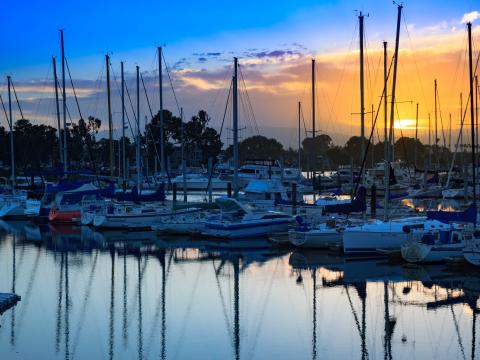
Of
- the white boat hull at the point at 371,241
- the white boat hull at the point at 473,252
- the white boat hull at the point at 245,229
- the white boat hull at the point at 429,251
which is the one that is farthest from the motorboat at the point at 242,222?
the white boat hull at the point at 473,252

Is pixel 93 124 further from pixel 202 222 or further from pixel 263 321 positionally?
pixel 263 321

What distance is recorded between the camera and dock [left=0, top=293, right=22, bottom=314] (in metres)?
17.4

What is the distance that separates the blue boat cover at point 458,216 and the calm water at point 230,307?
2.79 metres

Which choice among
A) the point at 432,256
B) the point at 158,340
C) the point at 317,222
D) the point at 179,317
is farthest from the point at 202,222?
the point at 158,340

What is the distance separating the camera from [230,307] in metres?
18.4

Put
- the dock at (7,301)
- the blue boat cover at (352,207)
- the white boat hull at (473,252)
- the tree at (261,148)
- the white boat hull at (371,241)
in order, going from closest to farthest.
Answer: the dock at (7,301) < the white boat hull at (473,252) < the white boat hull at (371,241) < the blue boat cover at (352,207) < the tree at (261,148)

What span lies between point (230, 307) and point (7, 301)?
5.76 m

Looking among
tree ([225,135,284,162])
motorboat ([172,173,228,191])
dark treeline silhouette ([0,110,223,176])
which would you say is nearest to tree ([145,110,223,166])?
dark treeline silhouette ([0,110,223,176])

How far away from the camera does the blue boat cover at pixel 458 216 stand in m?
24.9

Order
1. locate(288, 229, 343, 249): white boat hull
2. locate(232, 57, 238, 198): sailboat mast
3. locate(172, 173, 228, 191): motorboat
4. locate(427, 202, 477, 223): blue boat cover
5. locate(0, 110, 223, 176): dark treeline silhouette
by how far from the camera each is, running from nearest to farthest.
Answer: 1. locate(427, 202, 477, 223): blue boat cover
2. locate(288, 229, 343, 249): white boat hull
3. locate(232, 57, 238, 198): sailboat mast
4. locate(172, 173, 228, 191): motorboat
5. locate(0, 110, 223, 176): dark treeline silhouette

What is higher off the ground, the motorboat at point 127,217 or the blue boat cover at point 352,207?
the blue boat cover at point 352,207

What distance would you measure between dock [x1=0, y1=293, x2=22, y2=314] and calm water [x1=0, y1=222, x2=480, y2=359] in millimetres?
190

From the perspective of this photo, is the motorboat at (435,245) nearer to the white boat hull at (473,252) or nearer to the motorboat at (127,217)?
the white boat hull at (473,252)

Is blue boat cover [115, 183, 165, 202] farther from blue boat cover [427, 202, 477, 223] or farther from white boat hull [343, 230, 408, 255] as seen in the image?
blue boat cover [427, 202, 477, 223]
